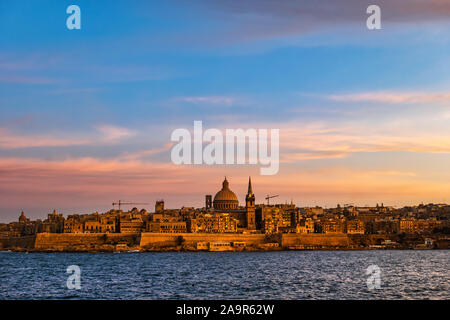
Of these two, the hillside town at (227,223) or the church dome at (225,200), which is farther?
the church dome at (225,200)

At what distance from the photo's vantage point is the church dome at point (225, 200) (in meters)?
112

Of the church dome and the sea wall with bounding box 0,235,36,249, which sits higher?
the church dome

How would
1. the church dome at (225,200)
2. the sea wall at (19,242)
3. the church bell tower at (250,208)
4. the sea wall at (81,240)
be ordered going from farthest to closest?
the church dome at (225,200), the church bell tower at (250,208), the sea wall at (19,242), the sea wall at (81,240)

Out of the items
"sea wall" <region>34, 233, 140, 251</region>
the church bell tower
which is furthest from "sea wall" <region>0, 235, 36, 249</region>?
the church bell tower

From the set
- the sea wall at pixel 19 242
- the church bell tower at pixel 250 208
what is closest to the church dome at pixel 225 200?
the church bell tower at pixel 250 208

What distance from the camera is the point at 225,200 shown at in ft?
368

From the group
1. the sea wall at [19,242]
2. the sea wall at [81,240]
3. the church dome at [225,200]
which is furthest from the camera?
the church dome at [225,200]

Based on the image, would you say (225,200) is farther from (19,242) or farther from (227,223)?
(19,242)

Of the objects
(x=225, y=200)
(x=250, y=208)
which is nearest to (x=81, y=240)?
(x=250, y=208)

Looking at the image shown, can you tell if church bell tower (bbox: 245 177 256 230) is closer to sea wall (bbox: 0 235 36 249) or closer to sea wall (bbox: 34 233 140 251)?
sea wall (bbox: 34 233 140 251)

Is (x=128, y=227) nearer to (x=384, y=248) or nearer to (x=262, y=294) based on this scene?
(x=384, y=248)

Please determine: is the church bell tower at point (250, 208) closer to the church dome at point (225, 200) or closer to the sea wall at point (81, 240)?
the church dome at point (225, 200)

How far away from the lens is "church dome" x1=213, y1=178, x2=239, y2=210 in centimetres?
11188
